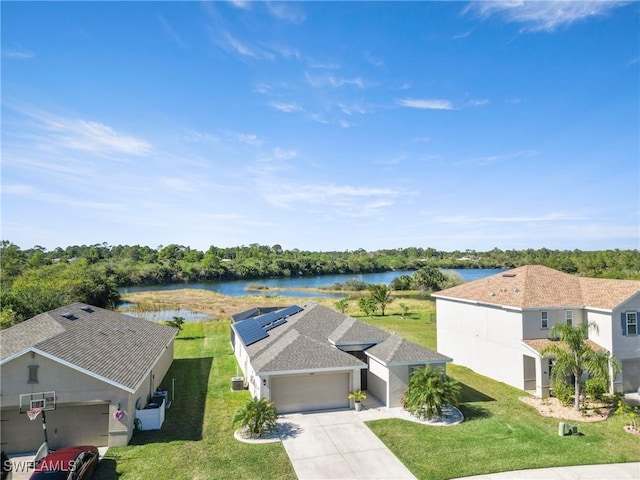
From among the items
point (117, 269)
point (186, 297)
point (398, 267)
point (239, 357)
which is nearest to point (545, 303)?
point (239, 357)

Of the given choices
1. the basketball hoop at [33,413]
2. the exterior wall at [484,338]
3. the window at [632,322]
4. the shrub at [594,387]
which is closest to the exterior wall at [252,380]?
the basketball hoop at [33,413]

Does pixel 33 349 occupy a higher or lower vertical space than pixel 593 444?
higher

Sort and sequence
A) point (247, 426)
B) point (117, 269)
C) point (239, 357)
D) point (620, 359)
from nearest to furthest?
1. point (247, 426)
2. point (620, 359)
3. point (239, 357)
4. point (117, 269)

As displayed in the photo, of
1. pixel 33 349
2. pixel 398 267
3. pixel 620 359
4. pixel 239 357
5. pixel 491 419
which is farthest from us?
pixel 398 267

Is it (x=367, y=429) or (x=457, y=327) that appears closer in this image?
(x=367, y=429)

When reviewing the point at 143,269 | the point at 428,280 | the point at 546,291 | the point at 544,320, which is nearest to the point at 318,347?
the point at 544,320

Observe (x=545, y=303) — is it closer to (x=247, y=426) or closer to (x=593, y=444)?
(x=593, y=444)

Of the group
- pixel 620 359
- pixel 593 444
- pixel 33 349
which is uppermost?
pixel 33 349
